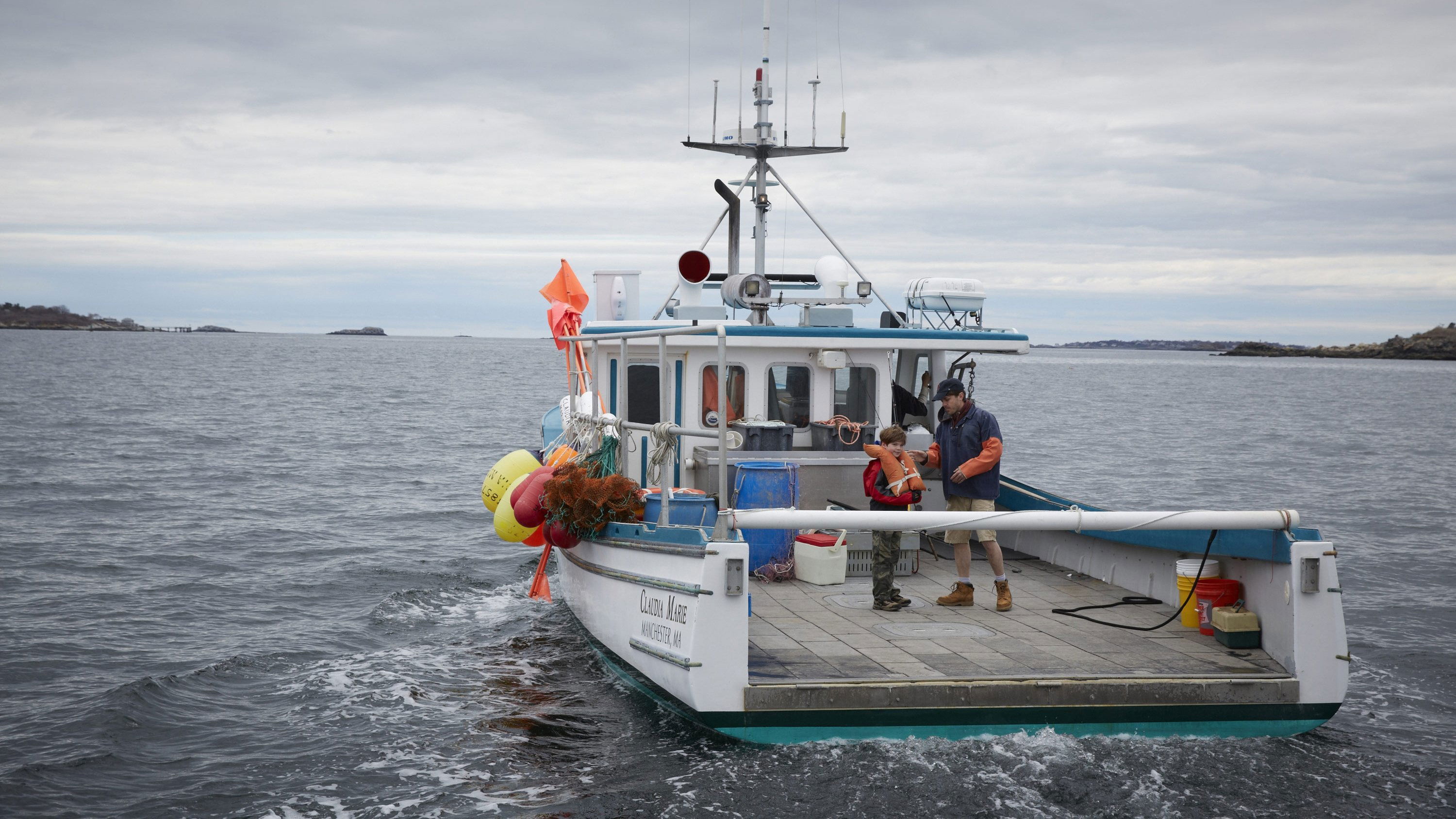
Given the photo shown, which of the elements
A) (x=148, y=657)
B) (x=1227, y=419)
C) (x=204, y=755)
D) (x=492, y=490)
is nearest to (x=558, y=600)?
(x=492, y=490)

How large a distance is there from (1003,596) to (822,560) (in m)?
1.61

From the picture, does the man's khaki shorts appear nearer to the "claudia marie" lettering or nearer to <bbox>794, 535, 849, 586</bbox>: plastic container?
<bbox>794, 535, 849, 586</bbox>: plastic container

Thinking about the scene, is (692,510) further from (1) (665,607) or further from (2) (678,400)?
(2) (678,400)

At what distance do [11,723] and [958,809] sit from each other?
25.0 ft

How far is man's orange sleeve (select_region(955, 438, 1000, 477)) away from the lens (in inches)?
352

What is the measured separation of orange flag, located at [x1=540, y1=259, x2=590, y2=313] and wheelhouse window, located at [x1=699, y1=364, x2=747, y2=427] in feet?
6.99

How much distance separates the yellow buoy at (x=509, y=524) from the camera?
10.7m

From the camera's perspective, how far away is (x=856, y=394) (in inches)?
460

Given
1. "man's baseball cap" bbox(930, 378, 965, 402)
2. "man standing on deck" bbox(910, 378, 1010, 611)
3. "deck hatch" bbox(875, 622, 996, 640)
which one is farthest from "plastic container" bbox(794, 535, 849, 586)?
"man's baseball cap" bbox(930, 378, 965, 402)

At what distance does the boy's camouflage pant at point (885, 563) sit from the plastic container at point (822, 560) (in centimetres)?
85

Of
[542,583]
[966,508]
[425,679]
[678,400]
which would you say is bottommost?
[425,679]

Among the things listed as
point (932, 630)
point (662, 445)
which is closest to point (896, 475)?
point (932, 630)

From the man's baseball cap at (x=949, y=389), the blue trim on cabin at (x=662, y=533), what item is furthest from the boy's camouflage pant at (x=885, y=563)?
the blue trim on cabin at (x=662, y=533)

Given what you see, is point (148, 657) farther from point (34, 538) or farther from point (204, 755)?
point (34, 538)
